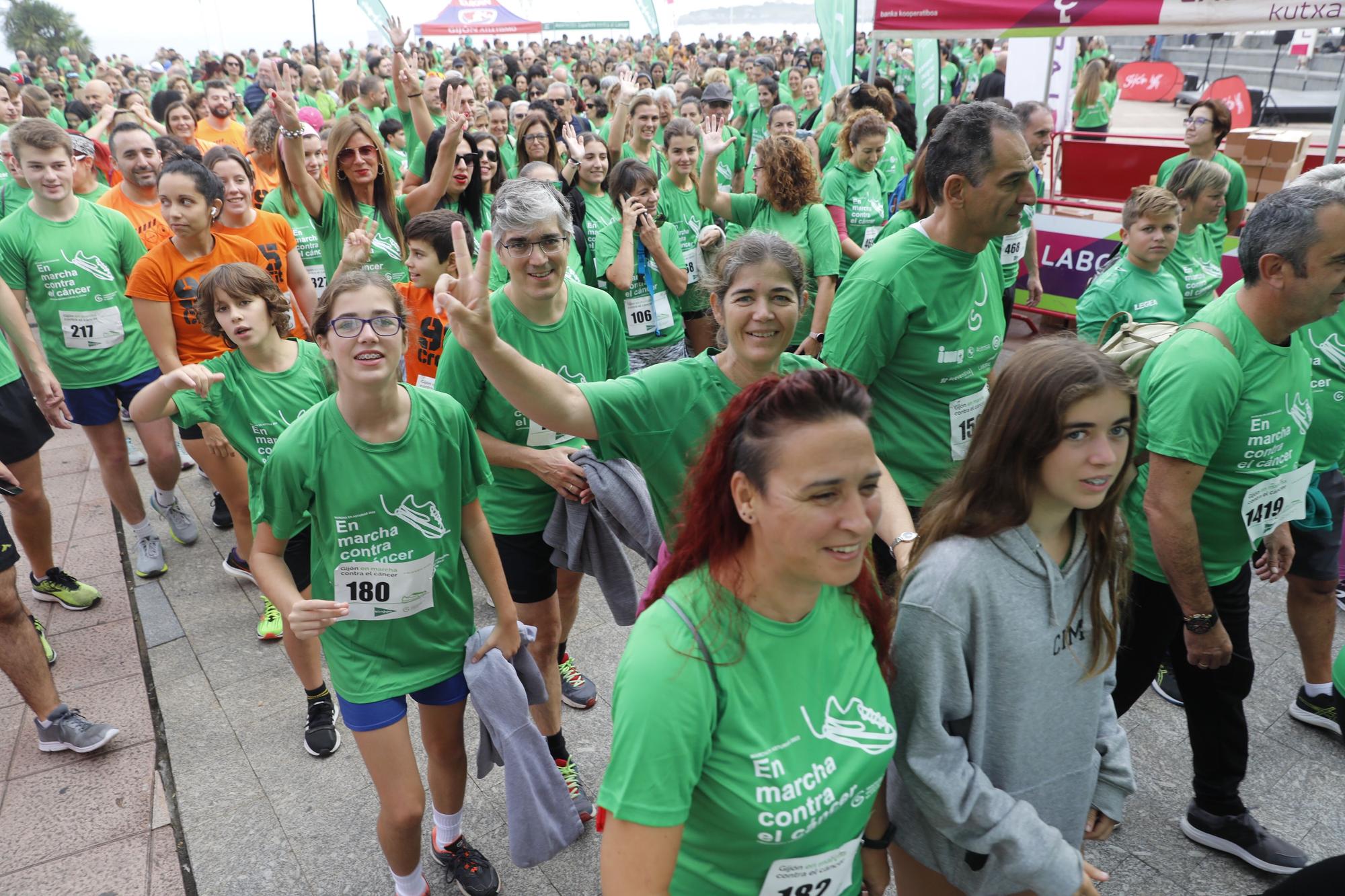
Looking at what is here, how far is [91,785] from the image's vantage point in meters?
3.32

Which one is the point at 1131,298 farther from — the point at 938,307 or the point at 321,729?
the point at 321,729

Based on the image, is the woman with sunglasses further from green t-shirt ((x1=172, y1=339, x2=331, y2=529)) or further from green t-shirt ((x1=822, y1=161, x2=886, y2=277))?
green t-shirt ((x1=822, y1=161, x2=886, y2=277))

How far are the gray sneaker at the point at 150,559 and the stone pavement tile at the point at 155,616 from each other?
0.22 feet

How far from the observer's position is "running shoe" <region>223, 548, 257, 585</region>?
15.4 ft

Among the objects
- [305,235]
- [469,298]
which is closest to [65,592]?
[305,235]

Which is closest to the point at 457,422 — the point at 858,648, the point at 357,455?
the point at 357,455

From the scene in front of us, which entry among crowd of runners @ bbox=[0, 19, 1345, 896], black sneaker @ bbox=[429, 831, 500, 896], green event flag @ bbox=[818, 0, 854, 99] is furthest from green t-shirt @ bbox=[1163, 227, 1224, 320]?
green event flag @ bbox=[818, 0, 854, 99]

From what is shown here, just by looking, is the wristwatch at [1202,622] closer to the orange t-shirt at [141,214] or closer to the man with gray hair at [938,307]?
the man with gray hair at [938,307]

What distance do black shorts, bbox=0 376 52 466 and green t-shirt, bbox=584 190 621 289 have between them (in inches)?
115

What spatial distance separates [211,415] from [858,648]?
106 inches

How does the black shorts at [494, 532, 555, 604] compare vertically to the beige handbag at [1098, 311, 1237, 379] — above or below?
below

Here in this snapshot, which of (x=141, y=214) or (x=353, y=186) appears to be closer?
(x=353, y=186)

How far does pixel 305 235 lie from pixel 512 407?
9.93 feet

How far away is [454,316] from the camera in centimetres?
193
